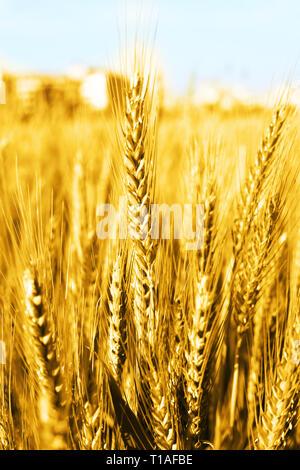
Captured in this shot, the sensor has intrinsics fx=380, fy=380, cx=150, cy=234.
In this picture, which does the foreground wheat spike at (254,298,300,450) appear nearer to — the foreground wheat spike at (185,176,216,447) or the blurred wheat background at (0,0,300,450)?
the blurred wheat background at (0,0,300,450)

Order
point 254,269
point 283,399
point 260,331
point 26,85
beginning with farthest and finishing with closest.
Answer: point 26,85 → point 260,331 → point 254,269 → point 283,399

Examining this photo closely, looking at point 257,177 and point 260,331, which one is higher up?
point 257,177

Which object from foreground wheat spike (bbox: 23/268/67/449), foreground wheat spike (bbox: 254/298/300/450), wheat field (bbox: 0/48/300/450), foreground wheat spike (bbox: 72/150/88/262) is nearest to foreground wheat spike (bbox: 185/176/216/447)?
wheat field (bbox: 0/48/300/450)

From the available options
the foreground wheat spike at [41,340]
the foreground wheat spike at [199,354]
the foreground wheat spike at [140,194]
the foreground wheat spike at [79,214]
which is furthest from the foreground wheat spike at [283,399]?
the foreground wheat spike at [79,214]

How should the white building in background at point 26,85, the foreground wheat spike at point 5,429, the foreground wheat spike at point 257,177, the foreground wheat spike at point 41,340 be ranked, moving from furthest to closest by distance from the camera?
1. the white building in background at point 26,85
2. the foreground wheat spike at point 257,177
3. the foreground wheat spike at point 5,429
4. the foreground wheat spike at point 41,340

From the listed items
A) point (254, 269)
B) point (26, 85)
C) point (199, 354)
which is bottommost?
point (199, 354)

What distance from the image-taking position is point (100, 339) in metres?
0.69

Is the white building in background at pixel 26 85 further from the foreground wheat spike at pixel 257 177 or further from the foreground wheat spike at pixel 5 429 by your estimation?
the foreground wheat spike at pixel 5 429

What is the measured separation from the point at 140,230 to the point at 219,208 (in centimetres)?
26

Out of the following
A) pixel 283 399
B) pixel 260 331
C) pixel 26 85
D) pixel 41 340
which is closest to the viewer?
pixel 41 340

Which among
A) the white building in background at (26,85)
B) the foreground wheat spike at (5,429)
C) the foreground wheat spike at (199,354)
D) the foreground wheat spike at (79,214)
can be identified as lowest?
the foreground wheat spike at (5,429)

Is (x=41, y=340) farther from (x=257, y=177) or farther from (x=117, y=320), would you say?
(x=257, y=177)

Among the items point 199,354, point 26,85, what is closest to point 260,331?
point 199,354
